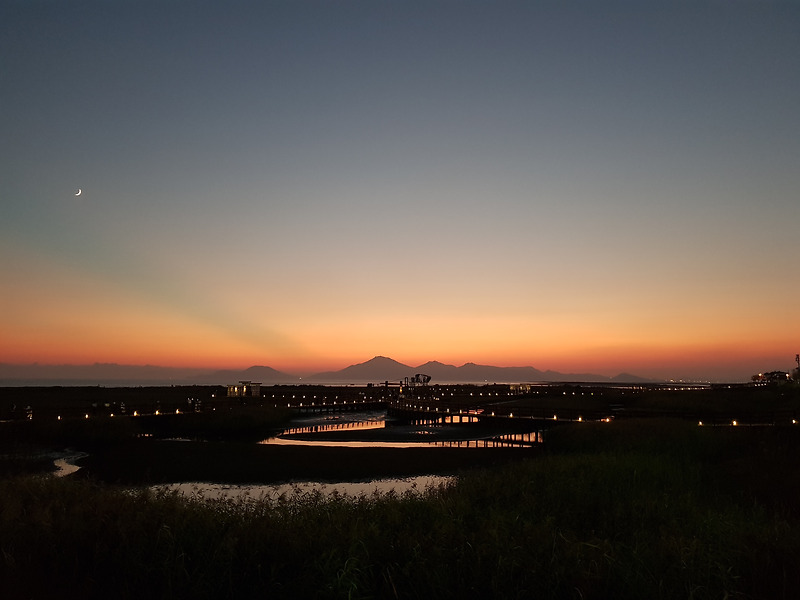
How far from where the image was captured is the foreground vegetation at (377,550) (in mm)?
8352

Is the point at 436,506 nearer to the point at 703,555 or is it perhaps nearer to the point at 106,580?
the point at 703,555

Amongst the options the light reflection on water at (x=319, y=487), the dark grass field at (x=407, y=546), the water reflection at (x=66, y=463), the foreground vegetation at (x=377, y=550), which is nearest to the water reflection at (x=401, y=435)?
the water reflection at (x=66, y=463)

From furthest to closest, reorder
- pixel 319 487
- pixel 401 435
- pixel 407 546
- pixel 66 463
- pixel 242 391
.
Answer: pixel 242 391 → pixel 401 435 → pixel 66 463 → pixel 319 487 → pixel 407 546

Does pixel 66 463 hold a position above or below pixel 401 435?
above

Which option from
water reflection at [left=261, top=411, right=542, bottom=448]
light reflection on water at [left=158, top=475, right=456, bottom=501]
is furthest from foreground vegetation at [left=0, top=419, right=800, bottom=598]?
water reflection at [left=261, top=411, right=542, bottom=448]

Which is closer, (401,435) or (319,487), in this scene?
(319,487)

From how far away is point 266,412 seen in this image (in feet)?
177

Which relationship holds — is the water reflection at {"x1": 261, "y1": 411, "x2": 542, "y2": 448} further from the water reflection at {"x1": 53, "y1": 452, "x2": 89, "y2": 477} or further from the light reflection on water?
the light reflection on water

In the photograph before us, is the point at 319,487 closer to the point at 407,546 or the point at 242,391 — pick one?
the point at 407,546

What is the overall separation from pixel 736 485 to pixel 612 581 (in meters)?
15.5

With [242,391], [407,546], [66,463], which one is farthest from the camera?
[242,391]

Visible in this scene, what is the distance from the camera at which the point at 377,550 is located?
9.70m

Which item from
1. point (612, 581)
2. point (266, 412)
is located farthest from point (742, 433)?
point (266, 412)

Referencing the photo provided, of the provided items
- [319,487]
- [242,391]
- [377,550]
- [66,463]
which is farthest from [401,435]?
[242,391]
